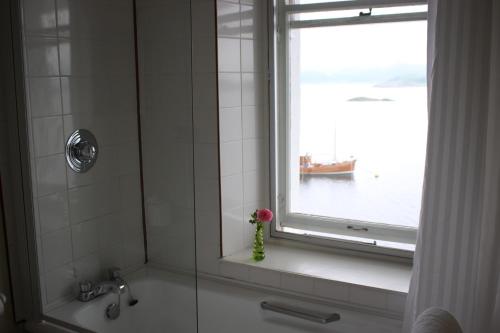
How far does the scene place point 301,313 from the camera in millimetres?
2178

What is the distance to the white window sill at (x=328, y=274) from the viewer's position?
213 cm

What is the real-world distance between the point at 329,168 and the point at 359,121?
29 cm

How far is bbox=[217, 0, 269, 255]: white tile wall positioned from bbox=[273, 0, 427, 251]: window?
0.08 m

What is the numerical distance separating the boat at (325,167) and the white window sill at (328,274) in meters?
0.39

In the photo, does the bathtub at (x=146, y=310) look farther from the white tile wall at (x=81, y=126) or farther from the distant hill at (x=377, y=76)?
the distant hill at (x=377, y=76)

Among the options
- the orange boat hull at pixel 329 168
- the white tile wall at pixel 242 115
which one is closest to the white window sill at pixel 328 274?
the white tile wall at pixel 242 115

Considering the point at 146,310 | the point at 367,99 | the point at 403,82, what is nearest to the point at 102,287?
the point at 146,310

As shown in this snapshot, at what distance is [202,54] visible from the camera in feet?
7.84

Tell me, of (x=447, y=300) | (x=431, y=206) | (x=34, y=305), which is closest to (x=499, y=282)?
(x=447, y=300)

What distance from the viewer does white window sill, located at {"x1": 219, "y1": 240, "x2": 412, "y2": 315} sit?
2.13m

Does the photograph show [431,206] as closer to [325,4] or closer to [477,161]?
[477,161]

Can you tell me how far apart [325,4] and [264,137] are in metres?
0.71

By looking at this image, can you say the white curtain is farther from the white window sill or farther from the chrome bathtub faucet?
the chrome bathtub faucet

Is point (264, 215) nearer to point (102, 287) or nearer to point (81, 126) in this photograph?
point (102, 287)
